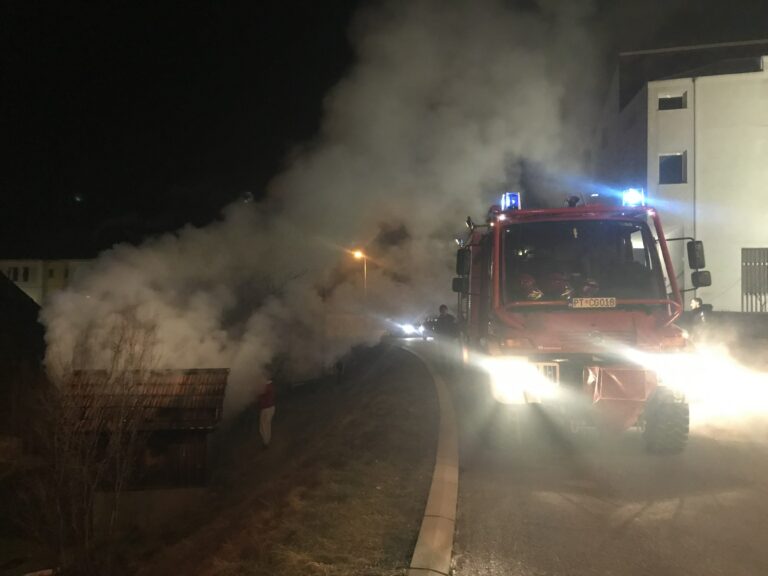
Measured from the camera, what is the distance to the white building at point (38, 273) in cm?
4181

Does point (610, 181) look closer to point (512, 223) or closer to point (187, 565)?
point (512, 223)

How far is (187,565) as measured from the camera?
4.16 meters

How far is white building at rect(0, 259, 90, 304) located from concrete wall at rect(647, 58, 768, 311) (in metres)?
40.2

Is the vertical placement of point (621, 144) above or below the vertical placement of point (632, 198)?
above

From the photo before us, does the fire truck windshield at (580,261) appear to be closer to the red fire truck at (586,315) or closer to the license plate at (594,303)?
the red fire truck at (586,315)

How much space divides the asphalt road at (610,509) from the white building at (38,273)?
43855mm

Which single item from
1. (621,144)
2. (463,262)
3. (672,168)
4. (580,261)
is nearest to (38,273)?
(621,144)

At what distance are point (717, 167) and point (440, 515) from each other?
17.9m

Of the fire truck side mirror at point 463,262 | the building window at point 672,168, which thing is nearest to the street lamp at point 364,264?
the fire truck side mirror at point 463,262

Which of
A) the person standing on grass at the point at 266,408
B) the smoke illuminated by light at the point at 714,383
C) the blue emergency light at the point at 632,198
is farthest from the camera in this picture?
the person standing on grass at the point at 266,408

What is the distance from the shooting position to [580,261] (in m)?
6.23

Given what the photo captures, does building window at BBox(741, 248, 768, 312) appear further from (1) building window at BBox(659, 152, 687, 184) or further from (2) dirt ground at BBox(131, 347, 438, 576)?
(2) dirt ground at BBox(131, 347, 438, 576)

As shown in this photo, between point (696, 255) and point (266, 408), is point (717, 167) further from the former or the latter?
point (266, 408)

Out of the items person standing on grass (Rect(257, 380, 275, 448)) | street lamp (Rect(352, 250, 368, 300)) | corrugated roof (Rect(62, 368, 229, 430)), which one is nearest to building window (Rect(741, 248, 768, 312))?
street lamp (Rect(352, 250, 368, 300))
